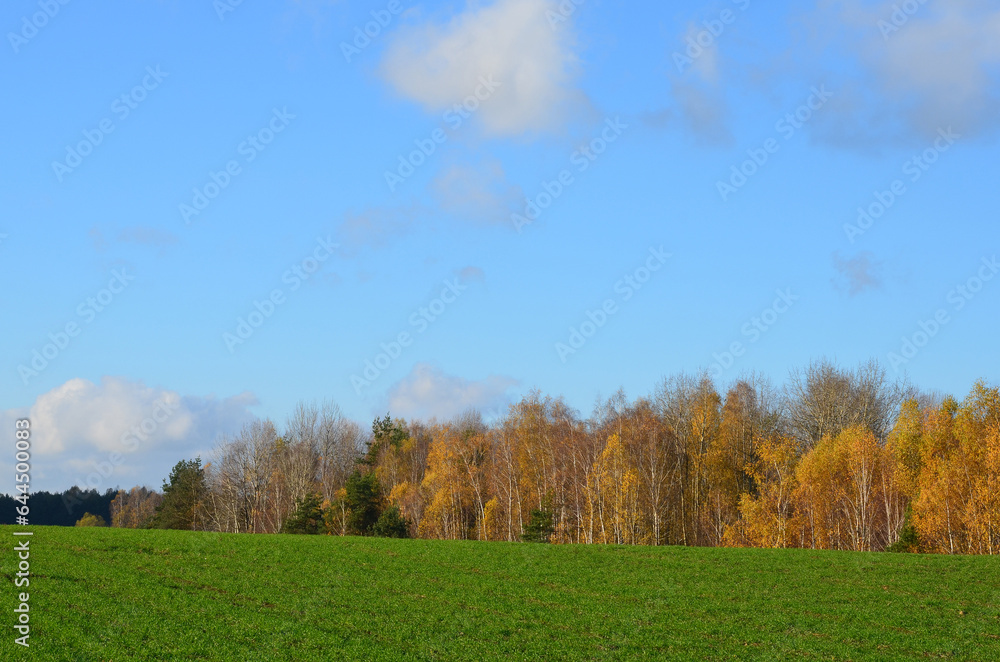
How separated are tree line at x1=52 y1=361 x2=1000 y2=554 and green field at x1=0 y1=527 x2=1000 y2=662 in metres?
21.7

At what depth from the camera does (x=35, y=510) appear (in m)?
153

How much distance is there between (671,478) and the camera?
82.6m

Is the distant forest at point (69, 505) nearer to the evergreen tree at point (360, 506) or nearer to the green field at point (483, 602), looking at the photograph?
the evergreen tree at point (360, 506)

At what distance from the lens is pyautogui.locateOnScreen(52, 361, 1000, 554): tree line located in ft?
208

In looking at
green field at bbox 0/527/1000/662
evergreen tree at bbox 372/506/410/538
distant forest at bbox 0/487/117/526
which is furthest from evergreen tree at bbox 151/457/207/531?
distant forest at bbox 0/487/117/526

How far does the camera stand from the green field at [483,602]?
25.1 meters

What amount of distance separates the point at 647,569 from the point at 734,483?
4279 centimetres

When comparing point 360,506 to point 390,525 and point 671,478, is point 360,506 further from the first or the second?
point 671,478

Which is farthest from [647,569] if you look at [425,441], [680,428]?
[425,441]

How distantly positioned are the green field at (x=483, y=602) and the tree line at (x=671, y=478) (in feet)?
71.1

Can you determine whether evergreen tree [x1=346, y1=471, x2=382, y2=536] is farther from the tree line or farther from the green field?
the green field

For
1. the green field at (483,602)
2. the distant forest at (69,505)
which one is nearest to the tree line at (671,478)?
the green field at (483,602)

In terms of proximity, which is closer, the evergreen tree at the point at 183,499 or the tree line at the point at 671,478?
the tree line at the point at 671,478

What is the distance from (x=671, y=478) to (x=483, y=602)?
53.3 metres
